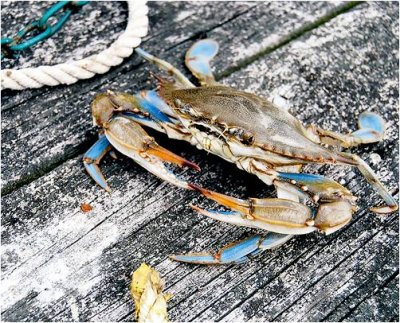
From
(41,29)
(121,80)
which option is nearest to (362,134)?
(121,80)

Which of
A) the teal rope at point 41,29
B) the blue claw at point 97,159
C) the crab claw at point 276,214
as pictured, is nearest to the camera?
the crab claw at point 276,214

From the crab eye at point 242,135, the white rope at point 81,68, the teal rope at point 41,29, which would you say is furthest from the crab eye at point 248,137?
the teal rope at point 41,29

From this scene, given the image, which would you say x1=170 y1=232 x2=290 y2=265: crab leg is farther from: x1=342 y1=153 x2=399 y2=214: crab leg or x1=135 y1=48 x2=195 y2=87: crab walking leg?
x1=135 y1=48 x2=195 y2=87: crab walking leg

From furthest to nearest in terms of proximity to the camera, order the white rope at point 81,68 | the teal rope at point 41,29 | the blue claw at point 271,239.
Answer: the teal rope at point 41,29 < the white rope at point 81,68 < the blue claw at point 271,239

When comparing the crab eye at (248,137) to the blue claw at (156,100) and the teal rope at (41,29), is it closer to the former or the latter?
the blue claw at (156,100)

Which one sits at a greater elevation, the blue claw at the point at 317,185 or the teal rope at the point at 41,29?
the teal rope at the point at 41,29

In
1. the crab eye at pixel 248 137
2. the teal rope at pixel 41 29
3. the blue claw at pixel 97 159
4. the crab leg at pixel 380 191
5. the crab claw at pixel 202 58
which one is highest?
the teal rope at pixel 41 29

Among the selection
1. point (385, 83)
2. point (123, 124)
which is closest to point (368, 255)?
point (385, 83)

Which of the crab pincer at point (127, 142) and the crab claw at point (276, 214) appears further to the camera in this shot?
the crab pincer at point (127, 142)
